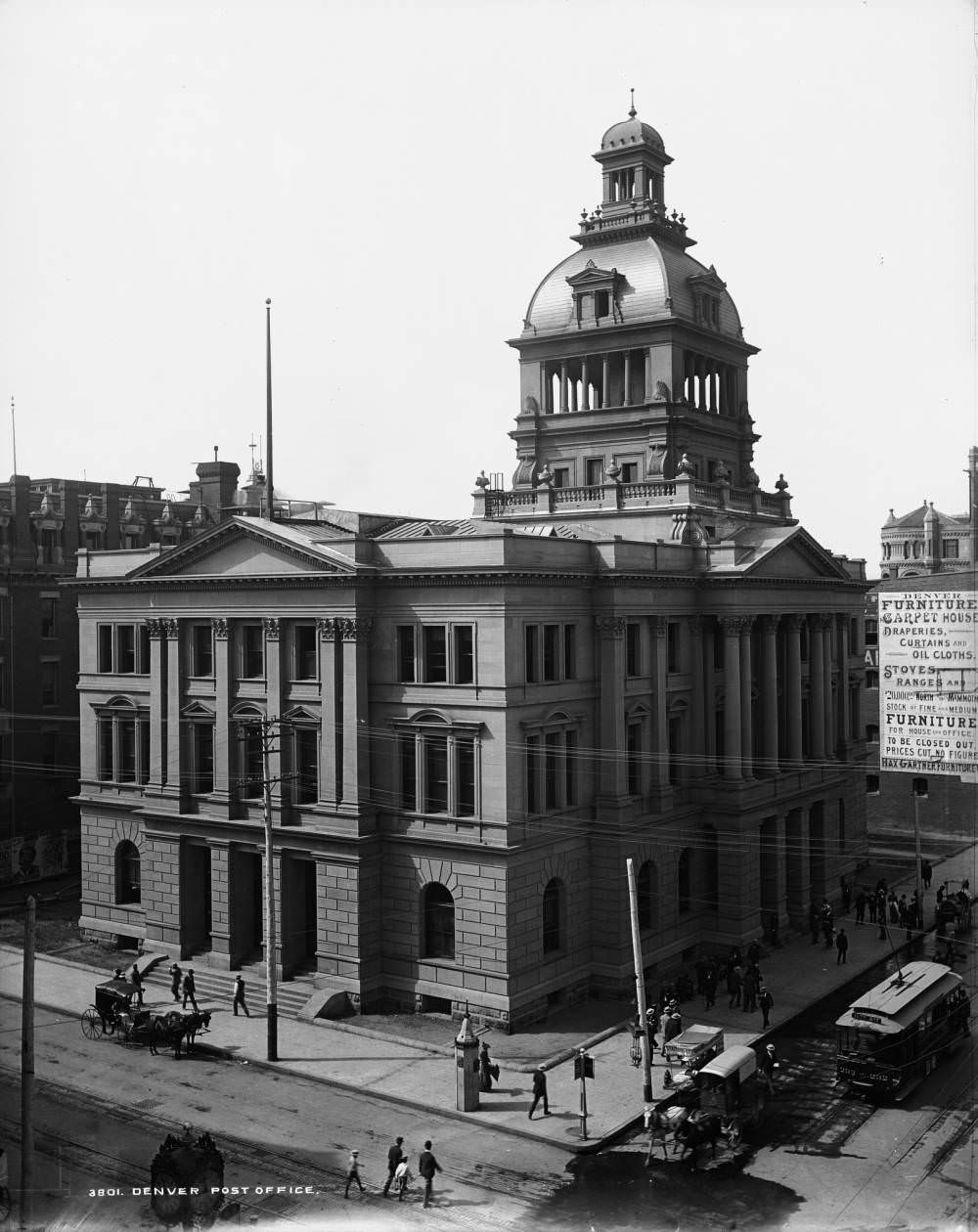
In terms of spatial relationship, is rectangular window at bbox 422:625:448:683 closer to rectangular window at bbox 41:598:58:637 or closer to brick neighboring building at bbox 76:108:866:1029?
brick neighboring building at bbox 76:108:866:1029

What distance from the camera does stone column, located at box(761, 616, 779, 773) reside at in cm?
5444

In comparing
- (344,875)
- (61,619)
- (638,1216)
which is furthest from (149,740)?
(638,1216)

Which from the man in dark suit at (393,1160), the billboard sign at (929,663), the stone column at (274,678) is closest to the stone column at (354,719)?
the stone column at (274,678)

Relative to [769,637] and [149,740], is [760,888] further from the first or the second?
[149,740]

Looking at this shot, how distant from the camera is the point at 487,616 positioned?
43.1 metres

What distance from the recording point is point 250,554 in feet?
155

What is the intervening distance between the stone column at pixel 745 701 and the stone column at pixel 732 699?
0.31 meters

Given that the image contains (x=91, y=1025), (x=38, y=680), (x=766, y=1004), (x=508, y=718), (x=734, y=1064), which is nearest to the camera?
(x=734, y=1064)

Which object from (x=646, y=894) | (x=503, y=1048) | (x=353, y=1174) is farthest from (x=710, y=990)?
(x=353, y=1174)

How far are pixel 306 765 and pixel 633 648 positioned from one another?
13.4m

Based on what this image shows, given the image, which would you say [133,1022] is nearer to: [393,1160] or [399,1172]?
[393,1160]

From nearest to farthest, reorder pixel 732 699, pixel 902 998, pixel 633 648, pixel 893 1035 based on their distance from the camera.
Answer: pixel 893 1035, pixel 902 998, pixel 633 648, pixel 732 699

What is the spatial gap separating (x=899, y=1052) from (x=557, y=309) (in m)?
39.1

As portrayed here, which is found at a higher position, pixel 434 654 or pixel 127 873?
pixel 434 654
